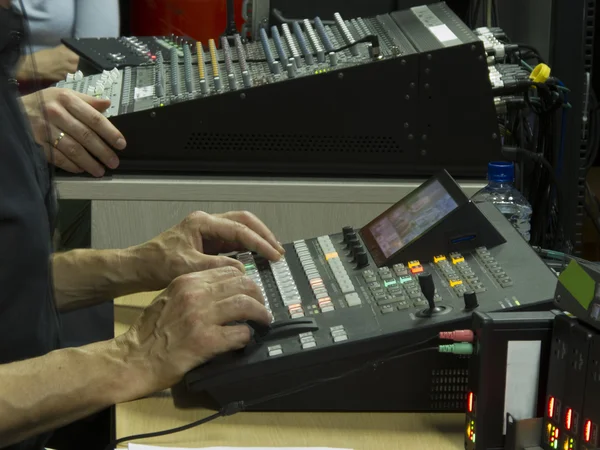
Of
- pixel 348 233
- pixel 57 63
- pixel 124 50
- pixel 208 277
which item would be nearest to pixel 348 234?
pixel 348 233

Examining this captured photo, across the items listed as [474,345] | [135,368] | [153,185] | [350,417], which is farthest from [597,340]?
[153,185]

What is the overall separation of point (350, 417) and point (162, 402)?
22 centimetres

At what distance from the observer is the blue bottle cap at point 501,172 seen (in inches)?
61.1

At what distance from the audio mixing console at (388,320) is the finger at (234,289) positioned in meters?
0.04

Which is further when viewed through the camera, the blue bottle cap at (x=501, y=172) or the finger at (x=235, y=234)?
the blue bottle cap at (x=501, y=172)

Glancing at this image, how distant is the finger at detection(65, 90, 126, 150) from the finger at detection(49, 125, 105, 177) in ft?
0.09

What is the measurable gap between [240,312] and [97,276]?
16.7 inches

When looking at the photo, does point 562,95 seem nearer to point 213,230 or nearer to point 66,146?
point 213,230

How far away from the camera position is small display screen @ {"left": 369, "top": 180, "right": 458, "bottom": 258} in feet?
4.05

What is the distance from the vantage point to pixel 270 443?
1.06m

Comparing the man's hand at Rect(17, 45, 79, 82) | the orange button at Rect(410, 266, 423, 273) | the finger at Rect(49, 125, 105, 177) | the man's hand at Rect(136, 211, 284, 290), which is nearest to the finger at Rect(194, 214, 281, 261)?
the man's hand at Rect(136, 211, 284, 290)

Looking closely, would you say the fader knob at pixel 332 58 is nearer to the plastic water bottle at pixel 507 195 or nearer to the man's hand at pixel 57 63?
the plastic water bottle at pixel 507 195

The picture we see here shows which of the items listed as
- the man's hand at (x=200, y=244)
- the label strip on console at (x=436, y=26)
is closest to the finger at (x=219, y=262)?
the man's hand at (x=200, y=244)

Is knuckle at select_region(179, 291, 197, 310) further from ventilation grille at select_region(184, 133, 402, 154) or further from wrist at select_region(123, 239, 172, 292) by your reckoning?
ventilation grille at select_region(184, 133, 402, 154)
